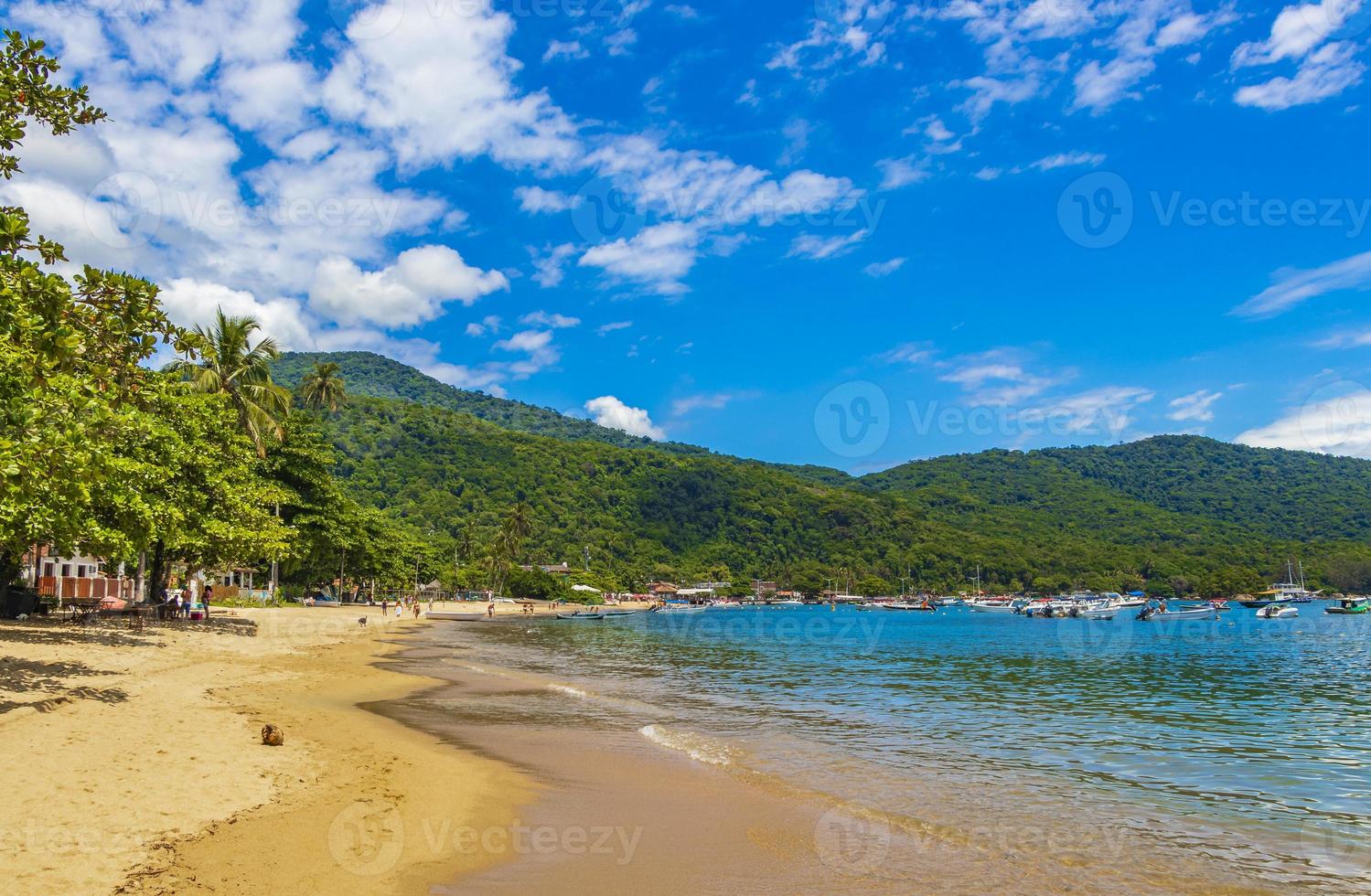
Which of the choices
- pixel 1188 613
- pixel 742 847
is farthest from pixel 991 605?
pixel 742 847

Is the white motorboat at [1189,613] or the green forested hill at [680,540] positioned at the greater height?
the green forested hill at [680,540]

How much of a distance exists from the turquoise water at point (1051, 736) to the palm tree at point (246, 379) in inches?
656

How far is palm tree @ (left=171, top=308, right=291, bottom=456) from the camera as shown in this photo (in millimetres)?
40406

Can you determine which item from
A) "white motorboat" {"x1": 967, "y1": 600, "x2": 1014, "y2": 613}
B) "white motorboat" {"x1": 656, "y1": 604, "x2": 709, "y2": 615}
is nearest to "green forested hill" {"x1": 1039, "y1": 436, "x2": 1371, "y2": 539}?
"white motorboat" {"x1": 967, "y1": 600, "x2": 1014, "y2": 613}

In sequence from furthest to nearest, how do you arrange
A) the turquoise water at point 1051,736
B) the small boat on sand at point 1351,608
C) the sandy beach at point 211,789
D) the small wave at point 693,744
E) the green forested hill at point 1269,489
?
the green forested hill at point 1269,489 → the small boat on sand at point 1351,608 → the small wave at point 693,744 → the turquoise water at point 1051,736 → the sandy beach at point 211,789

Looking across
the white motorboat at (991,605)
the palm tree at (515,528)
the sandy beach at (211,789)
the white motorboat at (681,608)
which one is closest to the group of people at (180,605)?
the sandy beach at (211,789)

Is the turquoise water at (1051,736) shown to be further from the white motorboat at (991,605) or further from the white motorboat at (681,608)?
the white motorboat at (991,605)

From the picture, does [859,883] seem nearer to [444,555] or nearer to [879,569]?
[444,555]

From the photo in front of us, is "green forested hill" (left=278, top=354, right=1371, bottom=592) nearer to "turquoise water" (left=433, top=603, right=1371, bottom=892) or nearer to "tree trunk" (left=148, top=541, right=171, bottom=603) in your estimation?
"tree trunk" (left=148, top=541, right=171, bottom=603)

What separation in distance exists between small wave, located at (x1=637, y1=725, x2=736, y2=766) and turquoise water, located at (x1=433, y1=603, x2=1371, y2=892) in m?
0.09

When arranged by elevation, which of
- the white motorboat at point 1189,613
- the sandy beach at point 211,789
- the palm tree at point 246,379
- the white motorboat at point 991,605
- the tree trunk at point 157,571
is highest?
the palm tree at point 246,379

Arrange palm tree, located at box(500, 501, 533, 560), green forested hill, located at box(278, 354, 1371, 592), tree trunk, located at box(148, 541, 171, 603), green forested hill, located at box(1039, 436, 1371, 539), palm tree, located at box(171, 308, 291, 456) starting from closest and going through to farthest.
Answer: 1. tree trunk, located at box(148, 541, 171, 603)
2. palm tree, located at box(171, 308, 291, 456)
3. palm tree, located at box(500, 501, 533, 560)
4. green forested hill, located at box(278, 354, 1371, 592)
5. green forested hill, located at box(1039, 436, 1371, 539)

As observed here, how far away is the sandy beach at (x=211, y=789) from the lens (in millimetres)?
6637

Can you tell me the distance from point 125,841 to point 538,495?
565 ft
